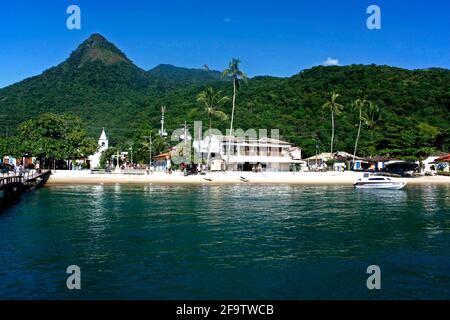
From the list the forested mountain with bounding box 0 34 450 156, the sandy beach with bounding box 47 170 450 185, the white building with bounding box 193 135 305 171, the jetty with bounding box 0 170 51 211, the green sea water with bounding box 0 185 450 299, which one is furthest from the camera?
the forested mountain with bounding box 0 34 450 156

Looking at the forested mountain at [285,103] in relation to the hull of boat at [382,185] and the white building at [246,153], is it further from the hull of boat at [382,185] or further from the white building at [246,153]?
the hull of boat at [382,185]

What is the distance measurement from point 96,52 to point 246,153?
10946cm

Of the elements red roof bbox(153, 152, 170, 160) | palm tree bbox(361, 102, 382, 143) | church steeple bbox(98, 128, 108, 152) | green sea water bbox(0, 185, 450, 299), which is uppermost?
palm tree bbox(361, 102, 382, 143)

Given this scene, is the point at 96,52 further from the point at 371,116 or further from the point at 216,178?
the point at 216,178

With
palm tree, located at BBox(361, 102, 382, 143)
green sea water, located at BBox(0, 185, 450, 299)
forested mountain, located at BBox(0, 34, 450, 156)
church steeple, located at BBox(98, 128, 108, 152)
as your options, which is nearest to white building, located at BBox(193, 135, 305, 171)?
forested mountain, located at BBox(0, 34, 450, 156)

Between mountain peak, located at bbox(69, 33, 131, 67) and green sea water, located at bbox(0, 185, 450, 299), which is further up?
mountain peak, located at bbox(69, 33, 131, 67)

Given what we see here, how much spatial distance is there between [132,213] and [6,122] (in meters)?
86.1

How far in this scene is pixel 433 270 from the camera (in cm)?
1455

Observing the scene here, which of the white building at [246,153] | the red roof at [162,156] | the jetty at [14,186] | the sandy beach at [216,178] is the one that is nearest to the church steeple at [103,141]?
the red roof at [162,156]

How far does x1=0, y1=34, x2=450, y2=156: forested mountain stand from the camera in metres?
88.4

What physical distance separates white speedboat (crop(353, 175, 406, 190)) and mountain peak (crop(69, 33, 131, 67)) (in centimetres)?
11896

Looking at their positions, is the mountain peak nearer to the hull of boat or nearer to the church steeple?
the church steeple

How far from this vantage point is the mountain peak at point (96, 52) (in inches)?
6122
